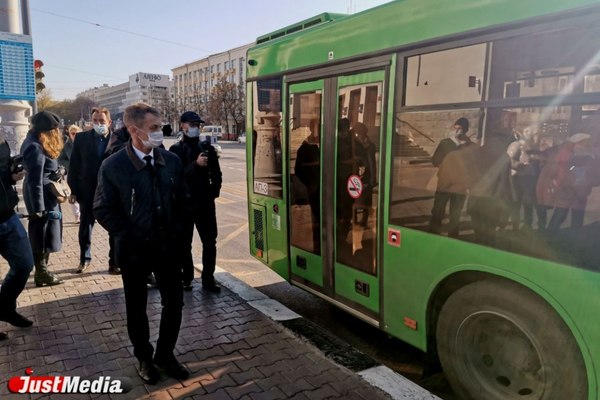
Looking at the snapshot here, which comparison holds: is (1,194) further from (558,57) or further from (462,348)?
(558,57)

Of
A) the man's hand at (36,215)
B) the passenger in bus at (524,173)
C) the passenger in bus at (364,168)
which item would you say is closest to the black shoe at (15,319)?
the man's hand at (36,215)

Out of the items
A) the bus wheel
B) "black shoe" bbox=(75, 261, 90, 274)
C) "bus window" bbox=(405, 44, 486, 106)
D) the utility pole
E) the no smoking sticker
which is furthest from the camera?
the utility pole

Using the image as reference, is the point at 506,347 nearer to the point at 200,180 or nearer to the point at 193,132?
the point at 200,180

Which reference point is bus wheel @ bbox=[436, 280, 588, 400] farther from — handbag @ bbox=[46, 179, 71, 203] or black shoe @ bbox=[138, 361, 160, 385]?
handbag @ bbox=[46, 179, 71, 203]

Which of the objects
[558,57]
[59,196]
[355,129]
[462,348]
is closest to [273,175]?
[355,129]

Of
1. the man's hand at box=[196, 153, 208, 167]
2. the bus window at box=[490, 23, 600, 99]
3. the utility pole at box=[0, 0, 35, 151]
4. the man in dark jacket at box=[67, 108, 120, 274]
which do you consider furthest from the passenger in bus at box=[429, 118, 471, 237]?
the utility pole at box=[0, 0, 35, 151]

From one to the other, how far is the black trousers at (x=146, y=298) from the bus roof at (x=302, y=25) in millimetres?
2872

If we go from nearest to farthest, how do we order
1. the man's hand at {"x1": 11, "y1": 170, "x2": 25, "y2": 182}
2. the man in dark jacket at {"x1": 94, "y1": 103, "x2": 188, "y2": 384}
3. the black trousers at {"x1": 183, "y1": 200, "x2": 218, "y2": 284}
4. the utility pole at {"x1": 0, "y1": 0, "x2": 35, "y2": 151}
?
the man in dark jacket at {"x1": 94, "y1": 103, "x2": 188, "y2": 384}
the man's hand at {"x1": 11, "y1": 170, "x2": 25, "y2": 182}
the black trousers at {"x1": 183, "y1": 200, "x2": 218, "y2": 284}
the utility pole at {"x1": 0, "y1": 0, "x2": 35, "y2": 151}

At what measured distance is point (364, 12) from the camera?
3.79 metres

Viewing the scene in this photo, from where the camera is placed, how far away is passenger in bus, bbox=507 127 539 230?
2.61 metres

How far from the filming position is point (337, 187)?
4.17 metres

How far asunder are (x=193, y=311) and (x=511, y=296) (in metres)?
3.16

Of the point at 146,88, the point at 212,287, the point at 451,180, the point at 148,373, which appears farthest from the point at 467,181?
the point at 146,88

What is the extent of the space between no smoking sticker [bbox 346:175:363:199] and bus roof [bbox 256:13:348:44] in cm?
163
